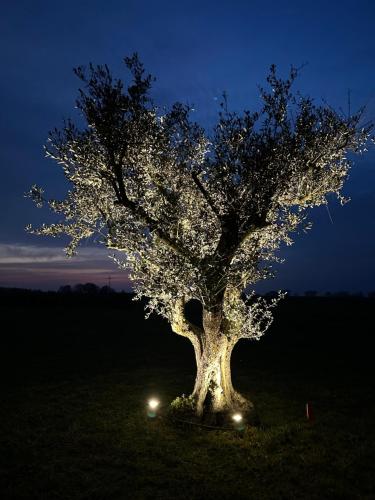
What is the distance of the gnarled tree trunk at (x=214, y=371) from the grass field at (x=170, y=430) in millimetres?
950

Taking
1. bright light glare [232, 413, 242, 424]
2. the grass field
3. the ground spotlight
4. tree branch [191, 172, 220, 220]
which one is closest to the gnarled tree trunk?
bright light glare [232, 413, 242, 424]

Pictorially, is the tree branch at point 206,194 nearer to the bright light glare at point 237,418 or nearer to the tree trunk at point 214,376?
the tree trunk at point 214,376

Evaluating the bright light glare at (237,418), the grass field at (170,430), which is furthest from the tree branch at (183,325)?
the grass field at (170,430)

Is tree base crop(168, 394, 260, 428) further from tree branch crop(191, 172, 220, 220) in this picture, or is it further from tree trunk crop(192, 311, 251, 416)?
tree branch crop(191, 172, 220, 220)

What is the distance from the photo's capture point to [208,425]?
45.6ft

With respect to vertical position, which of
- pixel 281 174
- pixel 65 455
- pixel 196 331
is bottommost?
pixel 65 455

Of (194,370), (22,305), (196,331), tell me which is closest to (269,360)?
(194,370)

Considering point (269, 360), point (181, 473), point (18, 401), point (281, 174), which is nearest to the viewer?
point (181, 473)

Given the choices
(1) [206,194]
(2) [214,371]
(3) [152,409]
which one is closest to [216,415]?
(2) [214,371]

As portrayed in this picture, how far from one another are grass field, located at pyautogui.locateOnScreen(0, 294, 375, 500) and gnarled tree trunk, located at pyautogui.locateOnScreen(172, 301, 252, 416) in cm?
95

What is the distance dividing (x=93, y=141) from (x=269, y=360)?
743 inches

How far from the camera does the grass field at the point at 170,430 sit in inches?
392

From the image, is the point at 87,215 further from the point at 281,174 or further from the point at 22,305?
the point at 22,305

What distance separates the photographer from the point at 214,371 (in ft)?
47.5
